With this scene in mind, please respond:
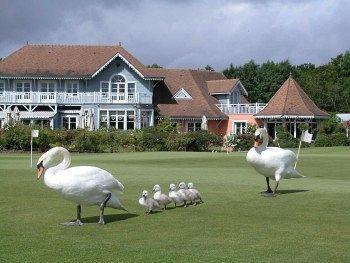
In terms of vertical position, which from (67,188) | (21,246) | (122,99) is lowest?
(21,246)

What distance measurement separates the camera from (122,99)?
69438mm

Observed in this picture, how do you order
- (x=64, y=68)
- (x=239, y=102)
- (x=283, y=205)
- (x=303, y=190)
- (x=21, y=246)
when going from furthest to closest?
(x=239, y=102), (x=64, y=68), (x=303, y=190), (x=283, y=205), (x=21, y=246)

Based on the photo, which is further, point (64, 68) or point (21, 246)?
point (64, 68)

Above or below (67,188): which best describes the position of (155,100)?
above

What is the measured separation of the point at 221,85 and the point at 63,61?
19.0 m

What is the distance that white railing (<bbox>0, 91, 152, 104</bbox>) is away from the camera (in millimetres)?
67562

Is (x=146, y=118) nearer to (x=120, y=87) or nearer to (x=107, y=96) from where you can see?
(x=120, y=87)

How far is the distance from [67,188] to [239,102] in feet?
223

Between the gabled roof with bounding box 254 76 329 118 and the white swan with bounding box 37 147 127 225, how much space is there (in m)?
59.2

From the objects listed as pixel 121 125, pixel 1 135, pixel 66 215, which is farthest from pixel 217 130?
pixel 66 215

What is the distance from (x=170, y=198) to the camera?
1502 centimetres

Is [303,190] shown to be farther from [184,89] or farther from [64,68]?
[184,89]

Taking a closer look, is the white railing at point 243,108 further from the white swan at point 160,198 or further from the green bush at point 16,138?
the white swan at point 160,198

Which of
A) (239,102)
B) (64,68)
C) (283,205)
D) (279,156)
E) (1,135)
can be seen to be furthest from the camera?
(239,102)
